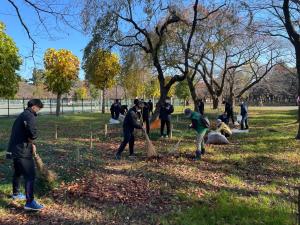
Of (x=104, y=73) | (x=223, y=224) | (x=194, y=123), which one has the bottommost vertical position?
(x=223, y=224)

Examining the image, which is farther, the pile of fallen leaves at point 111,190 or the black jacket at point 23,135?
the pile of fallen leaves at point 111,190

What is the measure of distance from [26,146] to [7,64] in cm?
1893

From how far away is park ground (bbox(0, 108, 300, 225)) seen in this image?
6.27m

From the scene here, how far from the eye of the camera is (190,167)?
10.1m

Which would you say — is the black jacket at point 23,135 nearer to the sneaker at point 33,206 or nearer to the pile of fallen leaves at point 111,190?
the sneaker at point 33,206

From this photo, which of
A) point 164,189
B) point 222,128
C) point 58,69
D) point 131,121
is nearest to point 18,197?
point 164,189

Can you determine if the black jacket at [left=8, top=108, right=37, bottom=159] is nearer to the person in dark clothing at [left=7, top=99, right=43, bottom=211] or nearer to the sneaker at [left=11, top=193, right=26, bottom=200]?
the person in dark clothing at [left=7, top=99, right=43, bottom=211]

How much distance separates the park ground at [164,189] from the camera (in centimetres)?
627

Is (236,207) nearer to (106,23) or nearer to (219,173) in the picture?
(219,173)

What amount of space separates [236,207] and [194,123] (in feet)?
15.3

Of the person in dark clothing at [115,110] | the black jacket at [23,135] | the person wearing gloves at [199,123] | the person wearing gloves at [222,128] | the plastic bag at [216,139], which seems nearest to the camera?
the black jacket at [23,135]

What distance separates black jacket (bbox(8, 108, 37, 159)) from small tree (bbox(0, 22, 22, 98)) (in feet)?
57.8

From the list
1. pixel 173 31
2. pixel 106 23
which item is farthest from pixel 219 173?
pixel 173 31

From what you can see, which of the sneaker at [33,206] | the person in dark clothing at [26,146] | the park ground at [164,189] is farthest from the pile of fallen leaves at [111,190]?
the person in dark clothing at [26,146]
